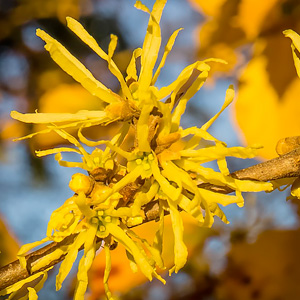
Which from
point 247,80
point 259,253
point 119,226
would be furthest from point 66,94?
point 119,226

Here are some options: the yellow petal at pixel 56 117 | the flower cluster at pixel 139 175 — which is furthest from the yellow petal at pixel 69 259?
the yellow petal at pixel 56 117

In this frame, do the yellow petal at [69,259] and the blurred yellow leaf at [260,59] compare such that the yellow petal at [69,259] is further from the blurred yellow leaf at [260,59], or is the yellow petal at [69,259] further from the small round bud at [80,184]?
the blurred yellow leaf at [260,59]

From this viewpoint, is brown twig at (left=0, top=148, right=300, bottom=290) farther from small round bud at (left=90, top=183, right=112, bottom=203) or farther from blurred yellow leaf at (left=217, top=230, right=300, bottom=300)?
blurred yellow leaf at (left=217, top=230, right=300, bottom=300)

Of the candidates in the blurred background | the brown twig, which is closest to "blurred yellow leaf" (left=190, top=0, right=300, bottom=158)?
the blurred background

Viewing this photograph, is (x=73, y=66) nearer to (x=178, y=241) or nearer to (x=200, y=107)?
(x=178, y=241)

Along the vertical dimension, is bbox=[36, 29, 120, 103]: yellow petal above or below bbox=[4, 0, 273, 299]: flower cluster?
above

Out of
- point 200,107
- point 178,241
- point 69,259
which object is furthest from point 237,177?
point 200,107

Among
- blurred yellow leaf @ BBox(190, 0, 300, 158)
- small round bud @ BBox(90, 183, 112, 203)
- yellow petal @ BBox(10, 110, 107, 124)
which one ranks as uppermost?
yellow petal @ BBox(10, 110, 107, 124)

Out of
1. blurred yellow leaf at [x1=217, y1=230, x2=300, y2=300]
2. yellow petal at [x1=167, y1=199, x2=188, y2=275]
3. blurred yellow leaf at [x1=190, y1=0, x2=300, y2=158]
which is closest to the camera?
yellow petal at [x1=167, y1=199, x2=188, y2=275]
